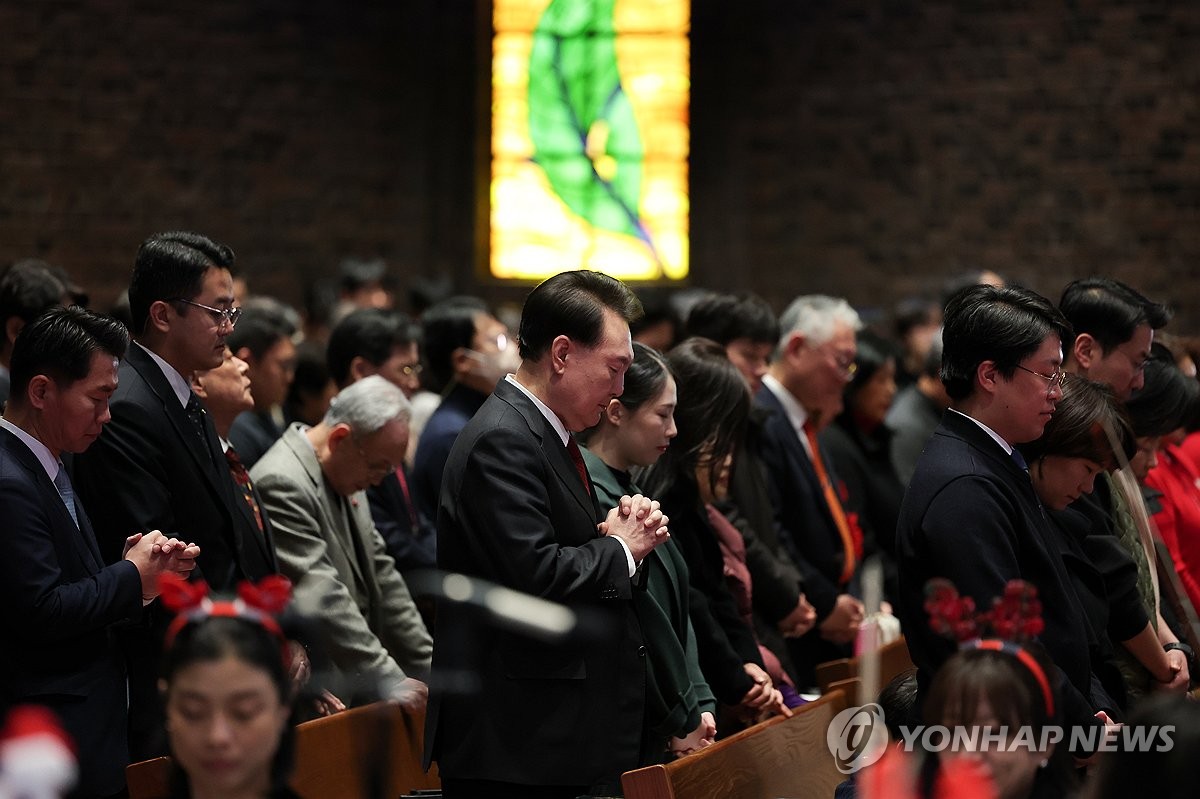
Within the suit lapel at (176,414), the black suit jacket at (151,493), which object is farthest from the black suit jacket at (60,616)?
the suit lapel at (176,414)

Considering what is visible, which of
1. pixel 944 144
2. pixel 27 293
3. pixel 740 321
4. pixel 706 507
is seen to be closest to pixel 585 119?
pixel 944 144

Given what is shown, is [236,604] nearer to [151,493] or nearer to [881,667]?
[151,493]

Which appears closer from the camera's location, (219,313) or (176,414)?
(176,414)

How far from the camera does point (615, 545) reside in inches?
135

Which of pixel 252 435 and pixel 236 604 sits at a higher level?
pixel 236 604

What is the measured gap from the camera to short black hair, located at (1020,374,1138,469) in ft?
12.6

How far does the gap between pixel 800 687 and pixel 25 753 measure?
3.73m

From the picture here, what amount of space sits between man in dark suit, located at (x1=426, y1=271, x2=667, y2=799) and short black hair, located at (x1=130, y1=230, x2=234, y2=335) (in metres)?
1.00

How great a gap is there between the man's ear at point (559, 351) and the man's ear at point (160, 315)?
43.9 inches

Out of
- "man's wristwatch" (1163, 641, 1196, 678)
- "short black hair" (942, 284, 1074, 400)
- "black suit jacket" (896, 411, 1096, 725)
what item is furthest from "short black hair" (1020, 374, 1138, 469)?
"man's wristwatch" (1163, 641, 1196, 678)

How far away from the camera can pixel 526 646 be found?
11.1ft

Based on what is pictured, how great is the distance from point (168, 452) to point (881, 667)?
2127 millimetres

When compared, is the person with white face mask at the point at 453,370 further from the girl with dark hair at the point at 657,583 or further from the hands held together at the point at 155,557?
the hands held together at the point at 155,557

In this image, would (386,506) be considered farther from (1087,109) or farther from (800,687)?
(1087,109)
